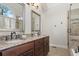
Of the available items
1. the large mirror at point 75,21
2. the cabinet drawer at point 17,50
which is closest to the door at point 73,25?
the large mirror at point 75,21

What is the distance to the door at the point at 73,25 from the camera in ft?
11.4

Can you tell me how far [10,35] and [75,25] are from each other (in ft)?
7.85

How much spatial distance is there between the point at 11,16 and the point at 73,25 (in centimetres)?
230

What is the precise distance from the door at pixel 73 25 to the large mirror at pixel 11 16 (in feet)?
6.24

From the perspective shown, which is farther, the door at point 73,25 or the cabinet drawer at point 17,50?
the door at point 73,25

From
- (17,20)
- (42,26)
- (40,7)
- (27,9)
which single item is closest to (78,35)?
(42,26)

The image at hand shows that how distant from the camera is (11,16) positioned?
85.7 inches

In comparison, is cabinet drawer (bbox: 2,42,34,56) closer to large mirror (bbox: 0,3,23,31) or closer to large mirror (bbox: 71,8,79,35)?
large mirror (bbox: 0,3,23,31)

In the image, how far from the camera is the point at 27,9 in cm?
288

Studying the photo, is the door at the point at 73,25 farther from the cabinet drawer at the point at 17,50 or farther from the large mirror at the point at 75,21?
the cabinet drawer at the point at 17,50

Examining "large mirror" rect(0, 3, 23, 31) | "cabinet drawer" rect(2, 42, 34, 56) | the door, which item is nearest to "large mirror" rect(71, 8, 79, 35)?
the door

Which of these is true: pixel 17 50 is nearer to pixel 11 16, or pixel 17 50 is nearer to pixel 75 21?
pixel 11 16

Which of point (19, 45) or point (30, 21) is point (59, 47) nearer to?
point (30, 21)

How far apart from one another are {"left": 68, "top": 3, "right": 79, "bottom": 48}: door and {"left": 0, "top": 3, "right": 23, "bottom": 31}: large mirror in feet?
6.24
